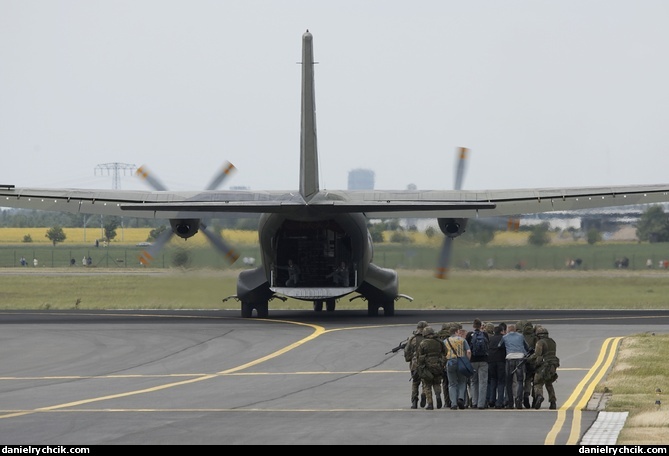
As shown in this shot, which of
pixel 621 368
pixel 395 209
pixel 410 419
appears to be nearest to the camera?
pixel 410 419

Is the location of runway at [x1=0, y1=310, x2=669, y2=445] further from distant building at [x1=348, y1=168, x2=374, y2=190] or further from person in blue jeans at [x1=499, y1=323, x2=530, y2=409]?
distant building at [x1=348, y1=168, x2=374, y2=190]

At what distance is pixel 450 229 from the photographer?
4244 centimetres

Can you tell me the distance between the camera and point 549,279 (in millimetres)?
46812

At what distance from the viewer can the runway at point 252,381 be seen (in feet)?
57.3

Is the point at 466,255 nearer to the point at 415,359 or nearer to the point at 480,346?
the point at 480,346

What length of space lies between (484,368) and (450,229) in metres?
21.5

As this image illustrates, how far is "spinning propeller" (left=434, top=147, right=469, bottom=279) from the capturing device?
4241 centimetres

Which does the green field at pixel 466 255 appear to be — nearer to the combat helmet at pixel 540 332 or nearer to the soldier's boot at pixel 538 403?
the combat helmet at pixel 540 332

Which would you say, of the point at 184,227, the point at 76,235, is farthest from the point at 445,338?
the point at 76,235

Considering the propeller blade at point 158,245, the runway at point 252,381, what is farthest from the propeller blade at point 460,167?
the propeller blade at point 158,245
